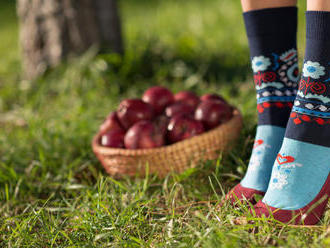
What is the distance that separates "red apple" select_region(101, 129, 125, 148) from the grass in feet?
0.46

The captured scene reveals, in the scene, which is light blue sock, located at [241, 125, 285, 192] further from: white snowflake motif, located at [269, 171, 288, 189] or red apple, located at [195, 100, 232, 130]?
red apple, located at [195, 100, 232, 130]

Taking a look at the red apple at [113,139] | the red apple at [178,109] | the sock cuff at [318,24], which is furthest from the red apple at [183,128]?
the sock cuff at [318,24]

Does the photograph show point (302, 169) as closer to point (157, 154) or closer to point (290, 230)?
point (290, 230)

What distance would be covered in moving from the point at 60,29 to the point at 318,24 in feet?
7.24

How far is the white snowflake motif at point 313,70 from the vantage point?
118cm

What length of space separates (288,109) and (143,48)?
191 cm

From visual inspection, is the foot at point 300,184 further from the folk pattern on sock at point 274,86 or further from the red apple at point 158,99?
the red apple at point 158,99

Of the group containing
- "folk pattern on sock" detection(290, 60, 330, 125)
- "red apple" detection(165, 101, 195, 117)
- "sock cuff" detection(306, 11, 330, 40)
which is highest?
"sock cuff" detection(306, 11, 330, 40)

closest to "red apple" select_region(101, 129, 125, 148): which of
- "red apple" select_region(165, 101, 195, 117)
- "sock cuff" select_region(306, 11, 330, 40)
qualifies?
"red apple" select_region(165, 101, 195, 117)

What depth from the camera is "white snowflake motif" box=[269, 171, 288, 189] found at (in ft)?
4.10

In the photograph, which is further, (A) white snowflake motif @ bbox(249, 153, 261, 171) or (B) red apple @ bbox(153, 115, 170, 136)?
(B) red apple @ bbox(153, 115, 170, 136)

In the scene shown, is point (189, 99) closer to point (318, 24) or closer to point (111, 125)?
point (111, 125)

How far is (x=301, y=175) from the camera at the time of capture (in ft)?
4.04

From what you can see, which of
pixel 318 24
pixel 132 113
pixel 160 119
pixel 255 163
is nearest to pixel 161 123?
pixel 160 119
